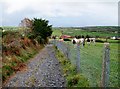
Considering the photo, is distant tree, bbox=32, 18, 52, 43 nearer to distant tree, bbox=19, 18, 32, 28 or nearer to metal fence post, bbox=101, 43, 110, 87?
distant tree, bbox=19, 18, 32, 28

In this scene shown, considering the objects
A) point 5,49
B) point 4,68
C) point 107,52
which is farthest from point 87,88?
point 5,49

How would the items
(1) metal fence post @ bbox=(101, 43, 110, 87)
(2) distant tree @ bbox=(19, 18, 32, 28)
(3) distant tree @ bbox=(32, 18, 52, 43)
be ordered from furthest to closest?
(2) distant tree @ bbox=(19, 18, 32, 28) → (3) distant tree @ bbox=(32, 18, 52, 43) → (1) metal fence post @ bbox=(101, 43, 110, 87)

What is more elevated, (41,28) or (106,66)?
(106,66)

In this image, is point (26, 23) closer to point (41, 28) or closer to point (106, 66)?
point (41, 28)

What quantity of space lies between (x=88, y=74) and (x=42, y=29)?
219 ft

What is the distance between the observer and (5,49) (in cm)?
2495

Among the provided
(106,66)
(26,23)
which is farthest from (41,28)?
(106,66)

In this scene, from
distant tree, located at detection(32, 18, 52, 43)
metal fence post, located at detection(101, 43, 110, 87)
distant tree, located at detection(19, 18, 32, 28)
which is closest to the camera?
metal fence post, located at detection(101, 43, 110, 87)

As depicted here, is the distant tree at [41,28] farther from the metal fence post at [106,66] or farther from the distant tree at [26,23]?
the metal fence post at [106,66]

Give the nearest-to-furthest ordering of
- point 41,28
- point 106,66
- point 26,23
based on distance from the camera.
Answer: point 106,66 → point 41,28 → point 26,23

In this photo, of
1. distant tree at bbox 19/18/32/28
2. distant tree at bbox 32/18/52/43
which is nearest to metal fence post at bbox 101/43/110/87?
distant tree at bbox 32/18/52/43

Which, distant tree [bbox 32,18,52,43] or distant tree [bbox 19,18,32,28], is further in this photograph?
distant tree [bbox 19,18,32,28]

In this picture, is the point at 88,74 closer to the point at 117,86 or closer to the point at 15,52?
the point at 117,86

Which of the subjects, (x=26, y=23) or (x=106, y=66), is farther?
(x=26, y=23)
